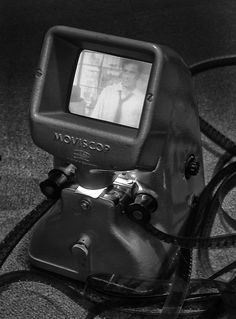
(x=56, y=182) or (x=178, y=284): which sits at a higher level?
(x=56, y=182)

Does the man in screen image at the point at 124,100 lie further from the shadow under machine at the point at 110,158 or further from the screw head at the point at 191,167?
the screw head at the point at 191,167

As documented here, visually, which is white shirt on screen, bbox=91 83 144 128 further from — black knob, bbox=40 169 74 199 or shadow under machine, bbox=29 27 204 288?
black knob, bbox=40 169 74 199

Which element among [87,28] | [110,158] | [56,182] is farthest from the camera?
[87,28]

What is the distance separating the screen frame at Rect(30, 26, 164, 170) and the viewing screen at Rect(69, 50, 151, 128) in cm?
1

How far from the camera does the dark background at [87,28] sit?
4.23 ft

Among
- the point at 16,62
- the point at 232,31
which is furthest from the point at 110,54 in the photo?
the point at 232,31

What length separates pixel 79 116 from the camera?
0.84 m

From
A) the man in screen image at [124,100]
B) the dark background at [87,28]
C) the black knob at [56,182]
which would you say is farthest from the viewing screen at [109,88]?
the dark background at [87,28]

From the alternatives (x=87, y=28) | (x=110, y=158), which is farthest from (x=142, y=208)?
(x=87, y=28)

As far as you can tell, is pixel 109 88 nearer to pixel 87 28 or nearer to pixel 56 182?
pixel 56 182

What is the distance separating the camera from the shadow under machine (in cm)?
79

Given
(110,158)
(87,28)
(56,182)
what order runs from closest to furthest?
(110,158) → (56,182) → (87,28)

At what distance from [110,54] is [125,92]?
0.06 m

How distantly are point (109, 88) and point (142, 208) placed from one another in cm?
20
